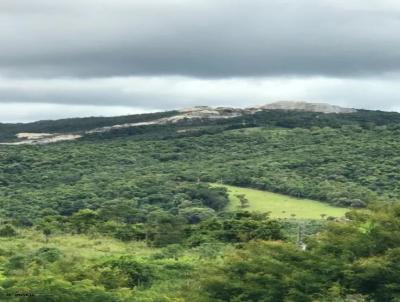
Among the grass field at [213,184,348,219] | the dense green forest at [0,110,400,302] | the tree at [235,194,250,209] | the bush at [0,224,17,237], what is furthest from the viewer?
the tree at [235,194,250,209]

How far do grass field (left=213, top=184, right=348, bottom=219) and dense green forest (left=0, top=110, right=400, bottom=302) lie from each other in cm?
192

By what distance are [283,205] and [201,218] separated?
13.3 metres

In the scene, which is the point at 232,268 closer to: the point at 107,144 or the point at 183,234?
the point at 183,234

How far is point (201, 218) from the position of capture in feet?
338

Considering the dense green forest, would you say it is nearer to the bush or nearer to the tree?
the bush

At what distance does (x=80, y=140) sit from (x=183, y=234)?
421ft

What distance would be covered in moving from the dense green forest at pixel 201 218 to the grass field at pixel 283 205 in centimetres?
192

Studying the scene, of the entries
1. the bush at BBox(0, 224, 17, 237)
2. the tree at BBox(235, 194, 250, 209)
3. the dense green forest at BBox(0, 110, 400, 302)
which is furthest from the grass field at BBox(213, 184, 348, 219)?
the bush at BBox(0, 224, 17, 237)

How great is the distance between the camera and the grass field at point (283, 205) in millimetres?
104312

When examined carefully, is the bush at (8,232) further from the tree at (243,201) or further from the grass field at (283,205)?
the tree at (243,201)

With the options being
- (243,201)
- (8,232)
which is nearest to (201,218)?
(243,201)

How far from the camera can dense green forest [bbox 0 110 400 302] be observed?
39406 mm

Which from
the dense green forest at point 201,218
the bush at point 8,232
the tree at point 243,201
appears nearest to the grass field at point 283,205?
the tree at point 243,201

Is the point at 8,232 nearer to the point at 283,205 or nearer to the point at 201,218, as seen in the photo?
the point at 201,218
